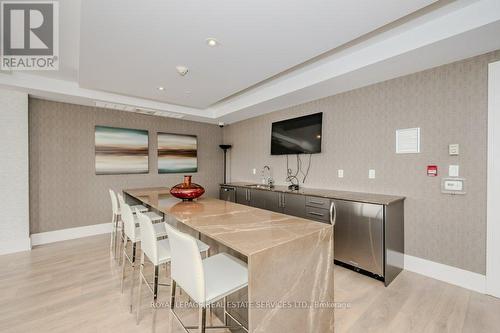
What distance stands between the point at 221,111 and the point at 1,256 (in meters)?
4.22

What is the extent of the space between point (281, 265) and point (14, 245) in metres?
4.29

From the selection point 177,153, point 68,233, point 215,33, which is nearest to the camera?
point 215,33

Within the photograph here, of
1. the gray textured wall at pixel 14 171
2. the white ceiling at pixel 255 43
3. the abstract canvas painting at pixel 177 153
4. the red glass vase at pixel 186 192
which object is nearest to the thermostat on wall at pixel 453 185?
the white ceiling at pixel 255 43

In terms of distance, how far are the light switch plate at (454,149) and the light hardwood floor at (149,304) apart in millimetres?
1424

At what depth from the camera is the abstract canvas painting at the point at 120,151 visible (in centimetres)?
423

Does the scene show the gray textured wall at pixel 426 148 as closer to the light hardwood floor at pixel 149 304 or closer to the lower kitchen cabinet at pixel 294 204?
the light hardwood floor at pixel 149 304

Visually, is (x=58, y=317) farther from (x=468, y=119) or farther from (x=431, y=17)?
(x=468, y=119)

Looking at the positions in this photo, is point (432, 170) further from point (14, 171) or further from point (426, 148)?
point (14, 171)

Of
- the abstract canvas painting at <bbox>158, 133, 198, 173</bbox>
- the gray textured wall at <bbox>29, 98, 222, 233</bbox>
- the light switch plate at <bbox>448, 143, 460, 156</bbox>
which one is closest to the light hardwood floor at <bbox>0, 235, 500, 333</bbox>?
the gray textured wall at <bbox>29, 98, 222, 233</bbox>

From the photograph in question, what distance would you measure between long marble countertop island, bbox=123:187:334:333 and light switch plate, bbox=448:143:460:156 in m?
1.89

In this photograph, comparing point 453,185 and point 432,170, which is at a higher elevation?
point 432,170
